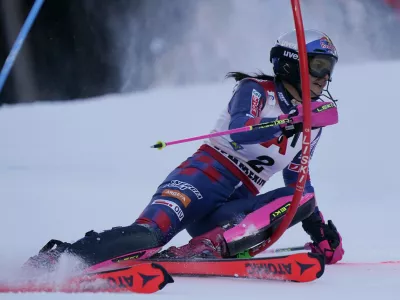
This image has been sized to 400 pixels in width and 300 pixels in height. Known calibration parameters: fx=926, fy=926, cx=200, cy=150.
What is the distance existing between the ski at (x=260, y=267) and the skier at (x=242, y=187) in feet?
0.58

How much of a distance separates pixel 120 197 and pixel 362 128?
283 cm

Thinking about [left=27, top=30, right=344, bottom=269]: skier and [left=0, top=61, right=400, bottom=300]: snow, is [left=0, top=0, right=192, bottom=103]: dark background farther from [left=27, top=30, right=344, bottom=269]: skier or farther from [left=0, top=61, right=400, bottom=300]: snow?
[left=27, top=30, right=344, bottom=269]: skier

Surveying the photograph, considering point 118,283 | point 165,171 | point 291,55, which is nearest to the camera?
point 118,283

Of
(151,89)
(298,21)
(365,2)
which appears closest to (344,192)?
(365,2)

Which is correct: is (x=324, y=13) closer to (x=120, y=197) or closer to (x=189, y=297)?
(x=120, y=197)

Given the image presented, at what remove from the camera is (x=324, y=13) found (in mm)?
9109

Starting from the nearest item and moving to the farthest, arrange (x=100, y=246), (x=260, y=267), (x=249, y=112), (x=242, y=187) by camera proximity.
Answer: (x=100, y=246)
(x=260, y=267)
(x=249, y=112)
(x=242, y=187)

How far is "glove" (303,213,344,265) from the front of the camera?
4875mm

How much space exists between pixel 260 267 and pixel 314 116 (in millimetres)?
689

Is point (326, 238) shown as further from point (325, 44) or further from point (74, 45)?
point (74, 45)

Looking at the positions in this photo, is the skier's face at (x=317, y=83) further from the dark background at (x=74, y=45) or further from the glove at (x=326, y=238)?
the dark background at (x=74, y=45)

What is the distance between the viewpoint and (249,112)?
429cm

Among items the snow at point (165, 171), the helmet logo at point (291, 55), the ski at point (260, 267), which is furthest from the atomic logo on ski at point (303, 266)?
the helmet logo at point (291, 55)

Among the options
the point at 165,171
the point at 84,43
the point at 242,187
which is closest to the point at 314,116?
the point at 242,187
